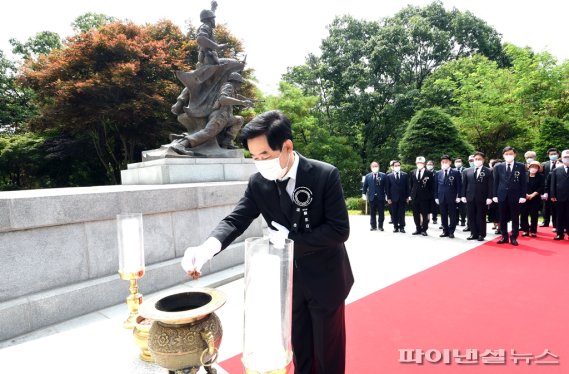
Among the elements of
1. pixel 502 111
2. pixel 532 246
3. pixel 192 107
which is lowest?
pixel 532 246

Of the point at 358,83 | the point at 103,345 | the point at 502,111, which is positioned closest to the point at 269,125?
the point at 103,345

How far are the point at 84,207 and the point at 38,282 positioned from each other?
922 millimetres

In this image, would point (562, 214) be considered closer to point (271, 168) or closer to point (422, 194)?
point (422, 194)

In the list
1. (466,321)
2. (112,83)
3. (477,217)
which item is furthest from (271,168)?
(112,83)

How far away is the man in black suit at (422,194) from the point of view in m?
8.80

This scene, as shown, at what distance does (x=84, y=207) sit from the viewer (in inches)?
157

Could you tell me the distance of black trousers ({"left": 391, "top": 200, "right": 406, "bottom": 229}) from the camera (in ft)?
30.8

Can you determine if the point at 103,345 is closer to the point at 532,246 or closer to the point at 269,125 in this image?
the point at 269,125

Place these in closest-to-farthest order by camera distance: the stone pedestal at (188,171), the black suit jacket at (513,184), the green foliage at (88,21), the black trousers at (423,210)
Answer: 1. the stone pedestal at (188,171)
2. the black suit jacket at (513,184)
3. the black trousers at (423,210)
4. the green foliage at (88,21)

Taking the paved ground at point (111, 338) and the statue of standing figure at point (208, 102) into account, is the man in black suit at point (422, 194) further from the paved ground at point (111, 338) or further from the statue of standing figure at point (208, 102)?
the statue of standing figure at point (208, 102)

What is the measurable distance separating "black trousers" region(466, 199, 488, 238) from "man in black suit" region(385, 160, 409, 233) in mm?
1700

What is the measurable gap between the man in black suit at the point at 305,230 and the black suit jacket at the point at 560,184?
26.7ft

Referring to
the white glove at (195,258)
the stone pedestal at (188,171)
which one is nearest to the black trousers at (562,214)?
the stone pedestal at (188,171)

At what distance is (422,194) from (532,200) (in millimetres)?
2738
